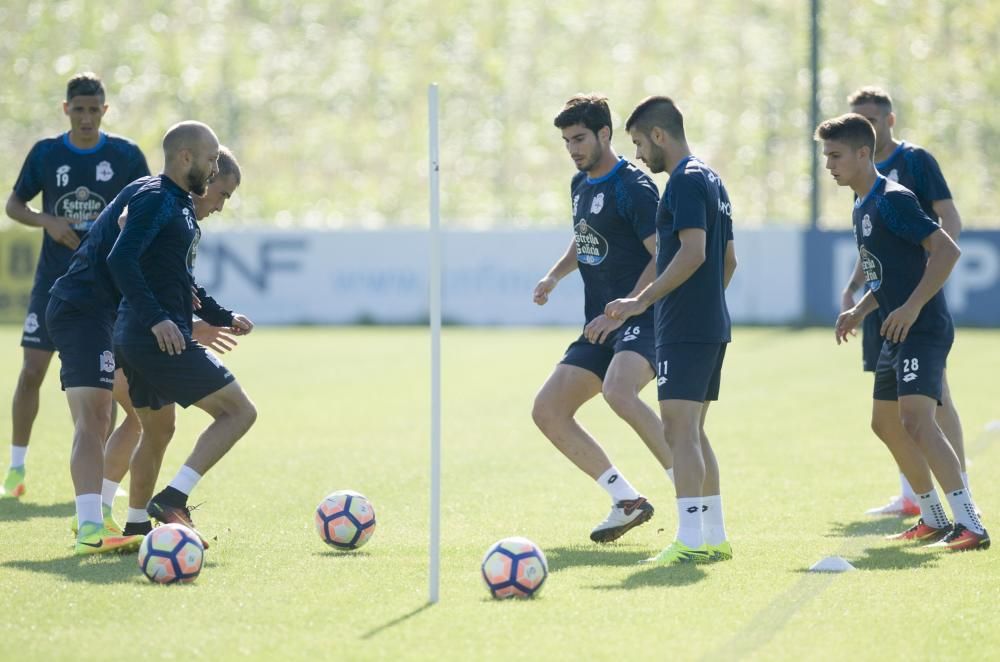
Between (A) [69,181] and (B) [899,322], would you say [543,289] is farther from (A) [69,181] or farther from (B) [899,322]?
(A) [69,181]

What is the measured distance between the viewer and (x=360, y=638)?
5566 mm

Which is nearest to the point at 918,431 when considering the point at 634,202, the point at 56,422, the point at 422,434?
the point at 634,202

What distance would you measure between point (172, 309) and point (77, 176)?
7.70 feet

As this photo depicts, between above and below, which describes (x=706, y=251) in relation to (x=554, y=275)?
above

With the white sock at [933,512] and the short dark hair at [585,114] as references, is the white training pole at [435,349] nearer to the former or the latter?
the short dark hair at [585,114]

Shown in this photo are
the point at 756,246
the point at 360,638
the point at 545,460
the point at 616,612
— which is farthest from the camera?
the point at 756,246

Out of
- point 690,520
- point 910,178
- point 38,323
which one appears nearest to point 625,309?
point 690,520

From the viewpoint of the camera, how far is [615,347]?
26.5 feet

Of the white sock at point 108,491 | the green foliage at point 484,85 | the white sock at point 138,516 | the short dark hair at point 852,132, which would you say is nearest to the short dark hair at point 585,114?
the short dark hair at point 852,132

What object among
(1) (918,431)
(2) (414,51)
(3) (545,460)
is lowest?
(3) (545,460)

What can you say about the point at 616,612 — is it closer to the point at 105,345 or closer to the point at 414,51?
the point at 105,345

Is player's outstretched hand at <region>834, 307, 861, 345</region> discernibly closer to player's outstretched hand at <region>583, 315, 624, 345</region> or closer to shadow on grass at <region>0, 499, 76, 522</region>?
player's outstretched hand at <region>583, 315, 624, 345</region>

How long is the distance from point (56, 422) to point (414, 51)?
3131 cm

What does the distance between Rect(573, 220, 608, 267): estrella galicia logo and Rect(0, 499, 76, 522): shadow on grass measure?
3.44m
